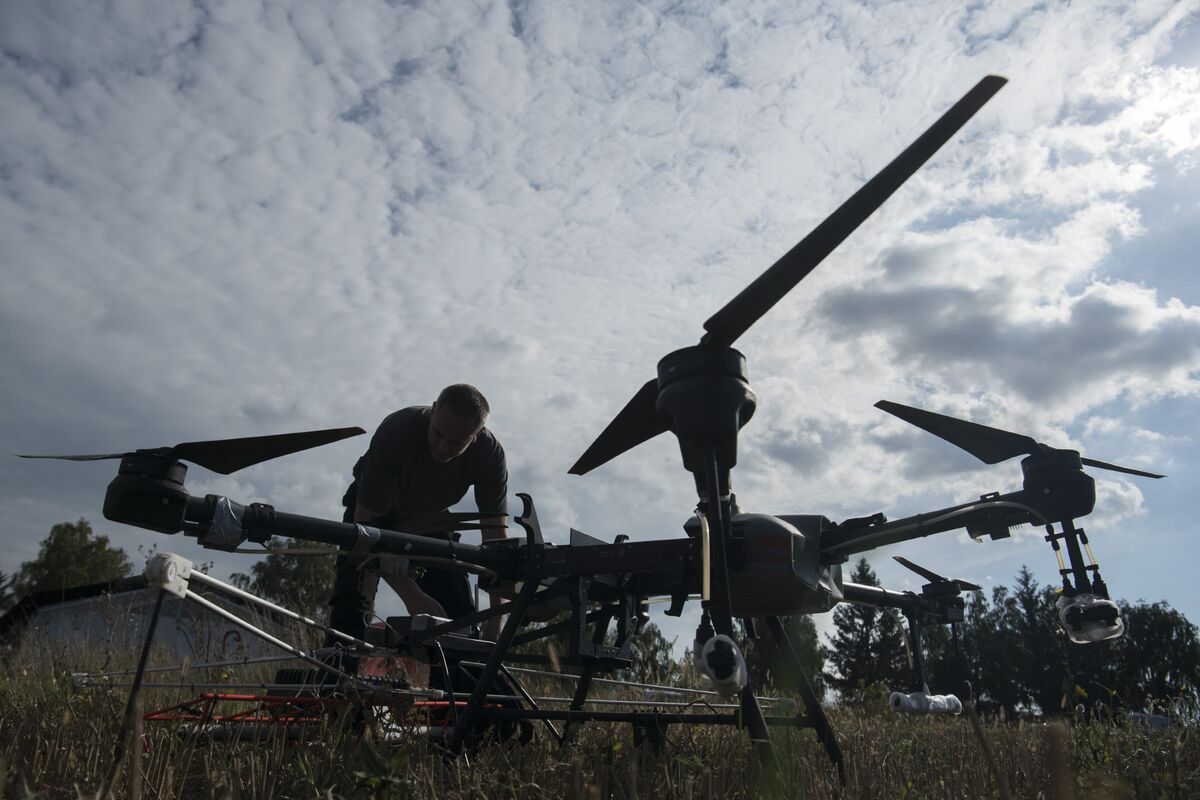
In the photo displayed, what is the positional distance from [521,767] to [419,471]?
3458 millimetres

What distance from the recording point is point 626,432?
18.4ft

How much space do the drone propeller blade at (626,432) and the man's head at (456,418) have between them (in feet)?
4.32

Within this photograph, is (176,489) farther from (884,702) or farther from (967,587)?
(884,702)

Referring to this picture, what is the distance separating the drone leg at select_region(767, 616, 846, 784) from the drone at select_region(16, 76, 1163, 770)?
0.01 metres

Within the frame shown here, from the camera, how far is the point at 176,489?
410cm

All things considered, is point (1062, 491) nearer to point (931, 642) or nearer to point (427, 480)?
point (427, 480)

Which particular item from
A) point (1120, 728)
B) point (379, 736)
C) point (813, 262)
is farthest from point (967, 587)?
point (379, 736)

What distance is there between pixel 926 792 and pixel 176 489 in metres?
3.82

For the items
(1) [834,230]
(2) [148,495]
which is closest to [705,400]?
(1) [834,230]

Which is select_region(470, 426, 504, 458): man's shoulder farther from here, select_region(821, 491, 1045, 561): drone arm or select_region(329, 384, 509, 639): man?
select_region(821, 491, 1045, 561): drone arm

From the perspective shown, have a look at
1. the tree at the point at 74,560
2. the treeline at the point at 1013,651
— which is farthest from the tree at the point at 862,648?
the tree at the point at 74,560

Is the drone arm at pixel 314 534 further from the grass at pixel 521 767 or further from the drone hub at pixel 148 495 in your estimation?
the grass at pixel 521 767

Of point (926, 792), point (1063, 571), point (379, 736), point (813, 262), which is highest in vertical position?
point (813, 262)

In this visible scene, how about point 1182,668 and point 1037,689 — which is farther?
point 1037,689
